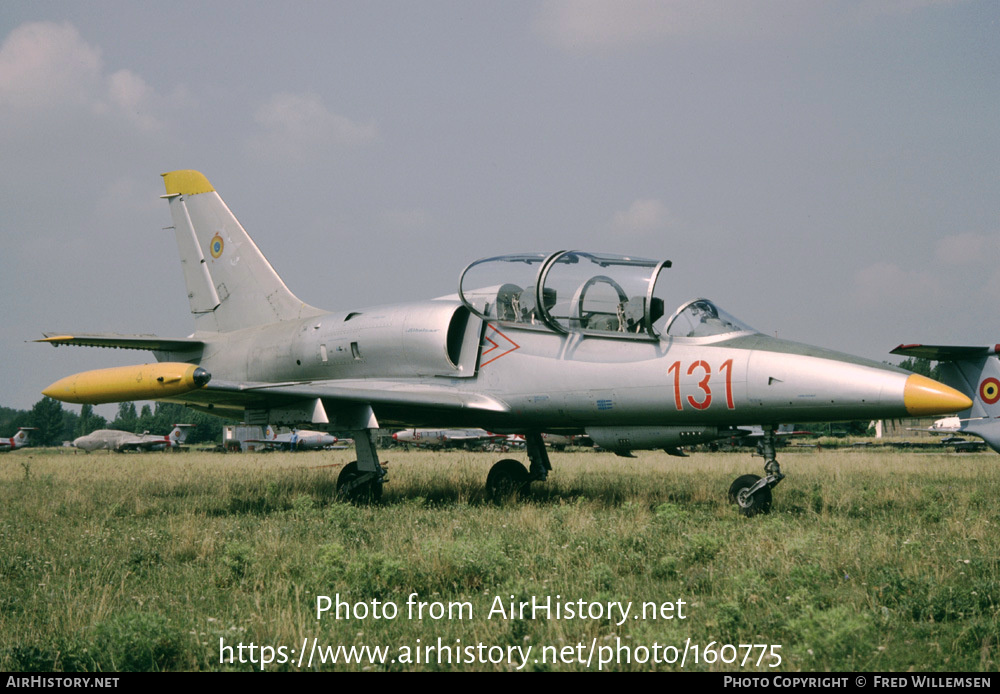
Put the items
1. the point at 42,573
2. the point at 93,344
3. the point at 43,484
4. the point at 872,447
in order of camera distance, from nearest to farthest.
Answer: the point at 42,573, the point at 93,344, the point at 43,484, the point at 872,447

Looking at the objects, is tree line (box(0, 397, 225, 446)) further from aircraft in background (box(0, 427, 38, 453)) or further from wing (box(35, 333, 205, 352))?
wing (box(35, 333, 205, 352))

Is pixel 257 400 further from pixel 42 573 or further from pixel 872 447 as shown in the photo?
pixel 872 447

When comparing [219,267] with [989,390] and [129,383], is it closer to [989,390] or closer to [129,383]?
[129,383]

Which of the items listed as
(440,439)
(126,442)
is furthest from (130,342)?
(126,442)

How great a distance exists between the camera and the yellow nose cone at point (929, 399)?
7473 millimetres

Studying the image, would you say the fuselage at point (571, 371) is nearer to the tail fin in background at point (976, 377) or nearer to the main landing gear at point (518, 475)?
the main landing gear at point (518, 475)

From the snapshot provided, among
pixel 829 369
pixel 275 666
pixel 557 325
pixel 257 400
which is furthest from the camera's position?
pixel 257 400

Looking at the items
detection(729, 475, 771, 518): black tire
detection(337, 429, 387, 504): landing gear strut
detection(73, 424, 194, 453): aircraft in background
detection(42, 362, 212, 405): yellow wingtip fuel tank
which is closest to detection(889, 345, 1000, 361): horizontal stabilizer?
detection(729, 475, 771, 518): black tire

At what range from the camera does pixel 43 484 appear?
584 inches

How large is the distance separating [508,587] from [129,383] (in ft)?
21.2

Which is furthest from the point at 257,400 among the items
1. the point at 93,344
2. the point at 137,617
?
the point at 137,617

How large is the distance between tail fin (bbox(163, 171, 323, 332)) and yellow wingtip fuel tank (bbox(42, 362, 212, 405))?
5119 millimetres

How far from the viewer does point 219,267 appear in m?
A: 16.0

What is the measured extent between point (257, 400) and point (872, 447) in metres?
47.3
